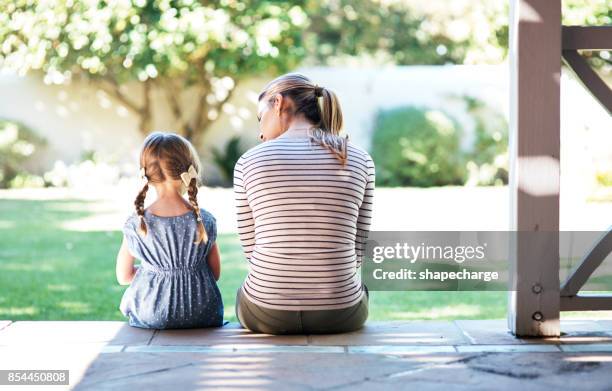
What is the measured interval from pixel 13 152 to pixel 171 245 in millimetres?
10592

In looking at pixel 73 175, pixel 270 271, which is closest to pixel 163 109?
pixel 73 175

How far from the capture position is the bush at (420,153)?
13609 millimetres

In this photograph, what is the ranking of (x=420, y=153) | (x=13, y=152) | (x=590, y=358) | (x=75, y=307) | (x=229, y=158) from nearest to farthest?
1. (x=590, y=358)
2. (x=75, y=307)
3. (x=420, y=153)
4. (x=13, y=152)
5. (x=229, y=158)

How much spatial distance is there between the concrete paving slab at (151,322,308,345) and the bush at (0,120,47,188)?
1044 centimetres

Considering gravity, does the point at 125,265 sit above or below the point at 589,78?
below

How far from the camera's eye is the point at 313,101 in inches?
149

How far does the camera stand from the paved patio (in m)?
3.04

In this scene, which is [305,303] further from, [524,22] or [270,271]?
[524,22]

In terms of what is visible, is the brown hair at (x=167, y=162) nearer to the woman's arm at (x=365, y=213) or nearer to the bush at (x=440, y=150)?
the woman's arm at (x=365, y=213)

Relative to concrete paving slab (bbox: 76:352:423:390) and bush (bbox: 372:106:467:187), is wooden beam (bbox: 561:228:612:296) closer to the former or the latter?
concrete paving slab (bbox: 76:352:423:390)

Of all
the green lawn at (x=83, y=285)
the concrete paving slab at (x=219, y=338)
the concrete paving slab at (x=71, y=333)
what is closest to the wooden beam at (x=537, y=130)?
the concrete paving slab at (x=219, y=338)

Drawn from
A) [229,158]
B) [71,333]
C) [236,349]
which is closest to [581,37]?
[236,349]

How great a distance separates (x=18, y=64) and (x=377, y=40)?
9.20 meters

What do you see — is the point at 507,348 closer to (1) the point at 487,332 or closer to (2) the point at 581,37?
(1) the point at 487,332
